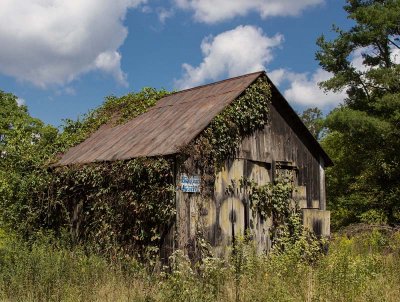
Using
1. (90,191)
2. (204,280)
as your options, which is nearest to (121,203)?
(90,191)

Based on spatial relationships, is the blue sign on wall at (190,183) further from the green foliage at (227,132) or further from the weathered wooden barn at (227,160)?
the green foliage at (227,132)

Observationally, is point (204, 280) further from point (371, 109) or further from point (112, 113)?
point (371, 109)

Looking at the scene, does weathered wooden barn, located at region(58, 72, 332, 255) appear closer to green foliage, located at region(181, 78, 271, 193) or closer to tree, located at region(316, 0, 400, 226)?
green foliage, located at region(181, 78, 271, 193)

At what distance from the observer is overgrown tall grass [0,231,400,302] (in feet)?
22.6

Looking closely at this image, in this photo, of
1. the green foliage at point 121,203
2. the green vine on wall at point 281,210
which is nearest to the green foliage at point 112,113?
the green foliage at point 121,203

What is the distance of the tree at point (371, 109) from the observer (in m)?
21.9

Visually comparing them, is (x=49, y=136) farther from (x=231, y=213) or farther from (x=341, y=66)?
(x=341, y=66)

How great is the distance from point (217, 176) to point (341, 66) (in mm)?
16187

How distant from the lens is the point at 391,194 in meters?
24.2

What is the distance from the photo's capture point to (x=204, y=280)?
771cm

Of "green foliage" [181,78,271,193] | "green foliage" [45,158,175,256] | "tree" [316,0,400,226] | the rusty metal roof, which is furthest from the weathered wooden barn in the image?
"tree" [316,0,400,226]

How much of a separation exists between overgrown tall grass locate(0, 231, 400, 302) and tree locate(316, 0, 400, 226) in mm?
12983

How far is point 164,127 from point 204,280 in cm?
528

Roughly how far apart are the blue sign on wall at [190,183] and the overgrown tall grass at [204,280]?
5.25 feet
